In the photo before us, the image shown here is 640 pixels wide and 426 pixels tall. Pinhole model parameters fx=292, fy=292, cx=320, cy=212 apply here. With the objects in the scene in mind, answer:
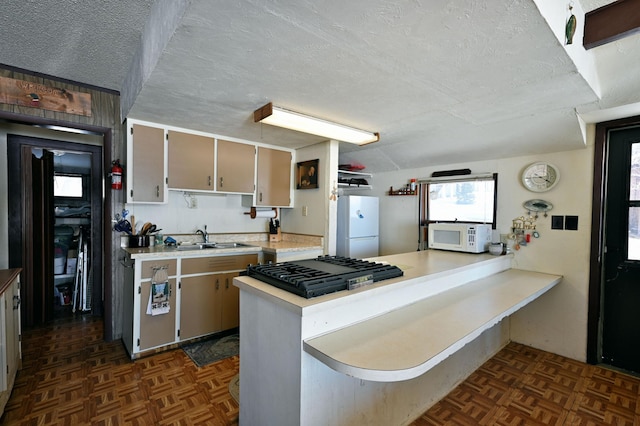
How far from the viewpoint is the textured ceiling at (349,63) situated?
1.22 metres

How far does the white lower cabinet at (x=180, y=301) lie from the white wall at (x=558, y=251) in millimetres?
2828

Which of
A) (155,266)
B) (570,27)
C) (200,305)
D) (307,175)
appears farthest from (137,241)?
(570,27)

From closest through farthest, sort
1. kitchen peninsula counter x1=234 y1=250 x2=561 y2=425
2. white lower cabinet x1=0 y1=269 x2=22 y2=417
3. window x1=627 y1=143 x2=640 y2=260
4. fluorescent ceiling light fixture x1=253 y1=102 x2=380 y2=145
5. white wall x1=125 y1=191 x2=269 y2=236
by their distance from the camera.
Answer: kitchen peninsula counter x1=234 y1=250 x2=561 y2=425, white lower cabinet x1=0 y1=269 x2=22 y2=417, fluorescent ceiling light fixture x1=253 y1=102 x2=380 y2=145, window x1=627 y1=143 x2=640 y2=260, white wall x1=125 y1=191 x2=269 y2=236

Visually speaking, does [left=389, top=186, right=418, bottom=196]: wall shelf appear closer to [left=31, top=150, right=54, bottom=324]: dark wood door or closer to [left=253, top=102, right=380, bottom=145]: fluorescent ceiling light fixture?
[left=253, top=102, right=380, bottom=145]: fluorescent ceiling light fixture

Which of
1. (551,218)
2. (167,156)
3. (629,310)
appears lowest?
(629,310)

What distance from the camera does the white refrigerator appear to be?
12.2 feet

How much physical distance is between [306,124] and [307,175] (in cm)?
111

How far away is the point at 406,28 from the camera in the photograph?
1.27 meters

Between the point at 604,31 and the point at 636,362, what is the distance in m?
2.67

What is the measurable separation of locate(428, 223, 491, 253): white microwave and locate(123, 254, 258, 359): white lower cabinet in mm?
2040

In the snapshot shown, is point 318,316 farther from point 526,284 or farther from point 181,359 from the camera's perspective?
point 526,284

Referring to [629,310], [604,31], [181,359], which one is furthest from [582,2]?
[181,359]

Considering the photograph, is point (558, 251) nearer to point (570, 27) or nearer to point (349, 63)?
point (570, 27)

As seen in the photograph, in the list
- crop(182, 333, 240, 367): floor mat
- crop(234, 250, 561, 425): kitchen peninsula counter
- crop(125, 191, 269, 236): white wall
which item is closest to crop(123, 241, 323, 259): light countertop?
crop(125, 191, 269, 236): white wall
